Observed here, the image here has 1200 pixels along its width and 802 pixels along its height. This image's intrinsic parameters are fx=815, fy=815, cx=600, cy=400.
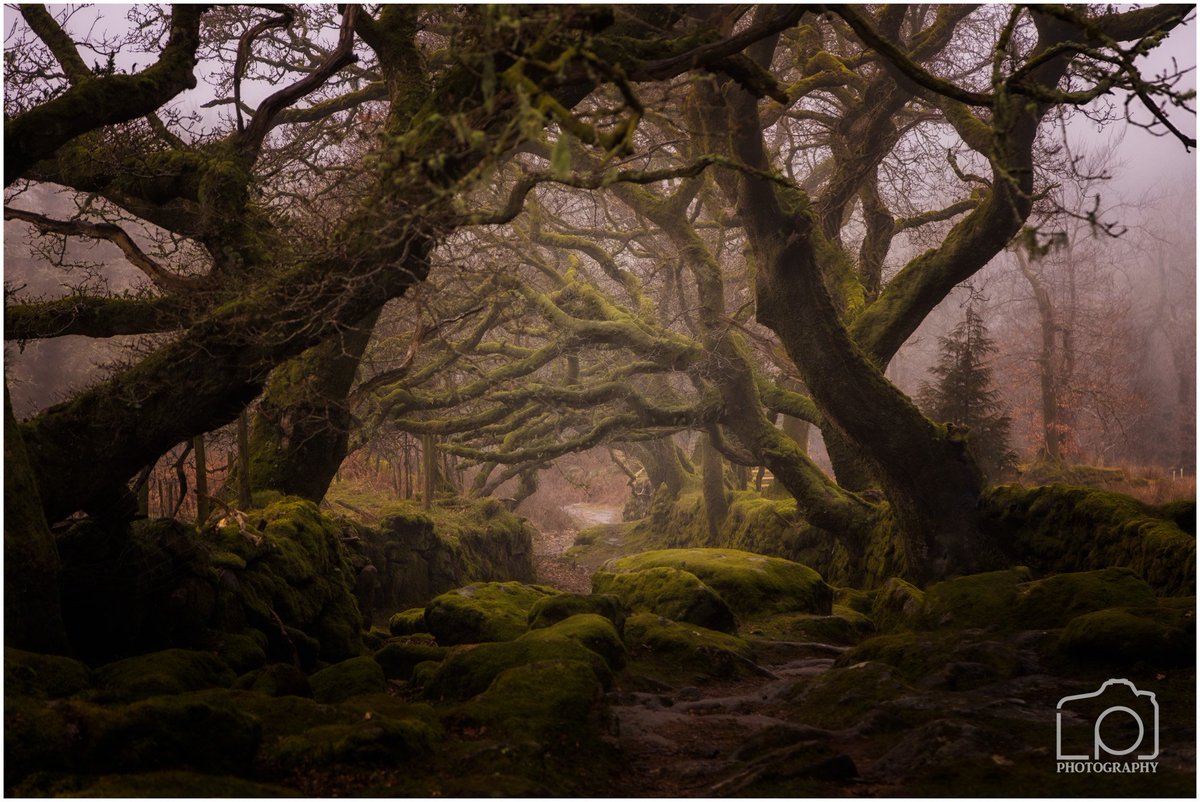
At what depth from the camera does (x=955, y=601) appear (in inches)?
336

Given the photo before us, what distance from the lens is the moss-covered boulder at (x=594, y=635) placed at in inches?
297

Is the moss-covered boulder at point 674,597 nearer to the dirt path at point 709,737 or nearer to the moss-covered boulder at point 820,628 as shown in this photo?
the moss-covered boulder at point 820,628

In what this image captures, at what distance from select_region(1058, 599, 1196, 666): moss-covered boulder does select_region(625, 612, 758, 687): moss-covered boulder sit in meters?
3.15

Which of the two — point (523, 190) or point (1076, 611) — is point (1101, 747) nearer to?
point (1076, 611)

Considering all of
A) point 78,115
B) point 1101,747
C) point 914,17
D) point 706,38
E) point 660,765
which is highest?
point 914,17

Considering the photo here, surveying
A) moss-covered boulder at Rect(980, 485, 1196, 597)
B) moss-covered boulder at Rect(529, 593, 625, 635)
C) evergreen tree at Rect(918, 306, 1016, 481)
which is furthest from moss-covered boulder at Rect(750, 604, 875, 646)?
evergreen tree at Rect(918, 306, 1016, 481)

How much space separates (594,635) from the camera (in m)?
7.71

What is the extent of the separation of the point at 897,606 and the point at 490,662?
5.36 metres

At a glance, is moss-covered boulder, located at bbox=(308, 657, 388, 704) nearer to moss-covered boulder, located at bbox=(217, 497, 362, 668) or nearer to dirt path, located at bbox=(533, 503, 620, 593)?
moss-covered boulder, located at bbox=(217, 497, 362, 668)

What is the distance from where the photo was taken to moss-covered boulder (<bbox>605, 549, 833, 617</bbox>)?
40.1ft

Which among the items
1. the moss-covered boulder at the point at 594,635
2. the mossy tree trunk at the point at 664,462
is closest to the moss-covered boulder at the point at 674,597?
the moss-covered boulder at the point at 594,635

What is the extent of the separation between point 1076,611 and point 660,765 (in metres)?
4.71

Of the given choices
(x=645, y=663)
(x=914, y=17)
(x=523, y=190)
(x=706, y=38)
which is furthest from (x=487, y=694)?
(x=914, y=17)

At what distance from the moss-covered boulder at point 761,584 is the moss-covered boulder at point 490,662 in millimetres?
5484
